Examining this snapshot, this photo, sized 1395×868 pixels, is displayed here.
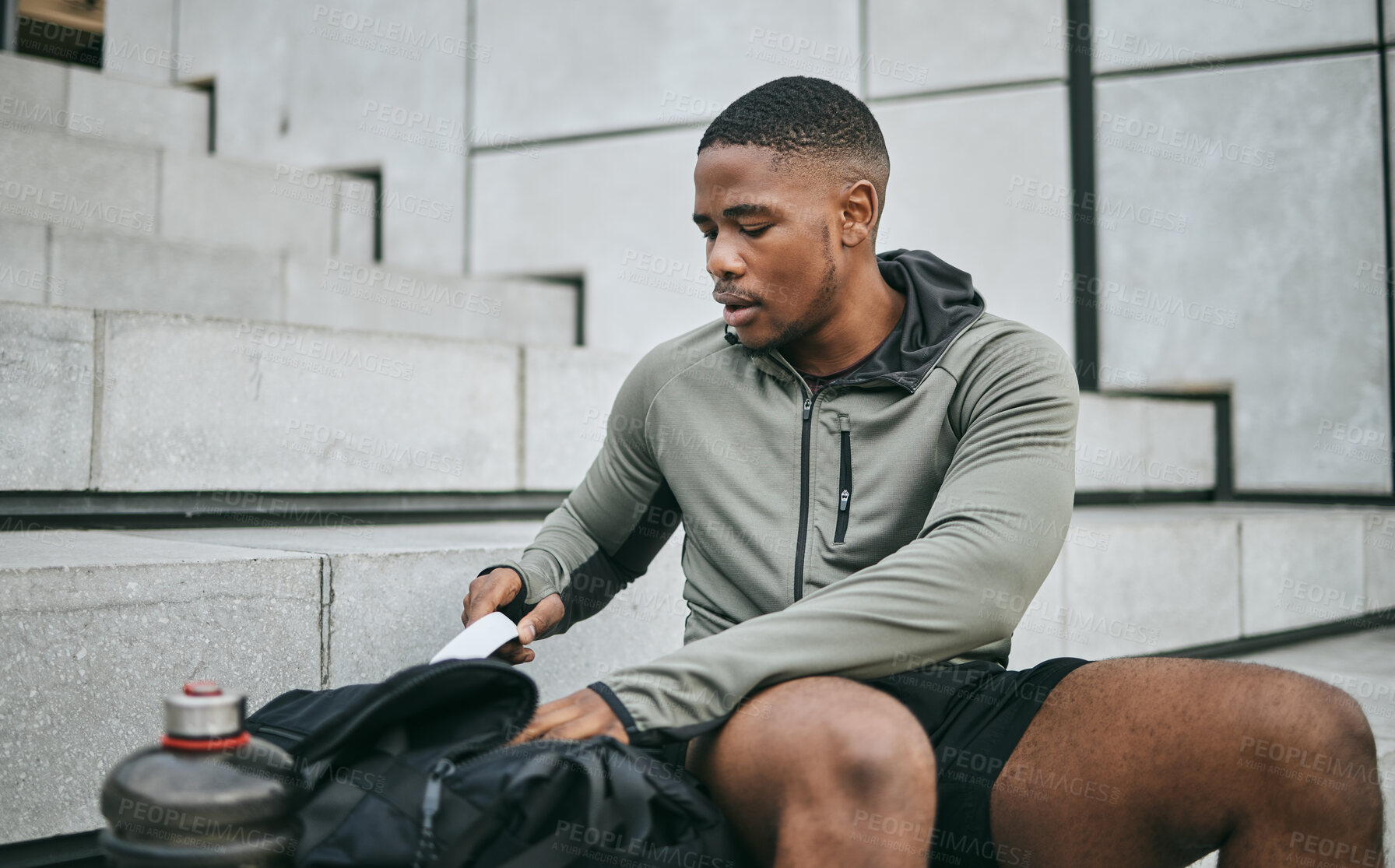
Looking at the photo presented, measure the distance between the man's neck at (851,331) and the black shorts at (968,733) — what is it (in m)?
0.48

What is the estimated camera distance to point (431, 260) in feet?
16.6

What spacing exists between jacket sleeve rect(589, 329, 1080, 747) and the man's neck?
233mm

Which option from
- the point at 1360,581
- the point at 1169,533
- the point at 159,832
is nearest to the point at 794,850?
the point at 159,832

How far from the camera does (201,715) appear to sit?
1017mm

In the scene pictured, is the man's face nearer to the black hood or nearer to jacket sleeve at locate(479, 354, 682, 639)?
the black hood

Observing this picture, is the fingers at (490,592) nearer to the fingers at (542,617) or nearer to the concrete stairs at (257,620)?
the fingers at (542,617)

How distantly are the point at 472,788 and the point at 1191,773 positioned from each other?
84 centimetres

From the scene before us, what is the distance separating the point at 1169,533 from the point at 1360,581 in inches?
42.7

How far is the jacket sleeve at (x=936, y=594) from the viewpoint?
1303 millimetres

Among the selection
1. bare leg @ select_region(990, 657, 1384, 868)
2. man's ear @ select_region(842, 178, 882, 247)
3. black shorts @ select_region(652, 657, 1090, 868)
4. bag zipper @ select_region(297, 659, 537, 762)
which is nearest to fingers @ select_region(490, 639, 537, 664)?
black shorts @ select_region(652, 657, 1090, 868)

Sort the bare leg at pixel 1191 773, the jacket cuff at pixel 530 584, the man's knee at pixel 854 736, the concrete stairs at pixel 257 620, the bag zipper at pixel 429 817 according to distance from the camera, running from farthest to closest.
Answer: the jacket cuff at pixel 530 584 < the concrete stairs at pixel 257 620 < the bare leg at pixel 1191 773 < the man's knee at pixel 854 736 < the bag zipper at pixel 429 817

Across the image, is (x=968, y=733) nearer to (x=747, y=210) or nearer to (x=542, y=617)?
(x=542, y=617)

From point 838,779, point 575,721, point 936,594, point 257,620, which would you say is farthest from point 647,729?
point 257,620

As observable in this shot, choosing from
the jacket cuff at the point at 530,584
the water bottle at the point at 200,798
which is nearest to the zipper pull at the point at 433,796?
the water bottle at the point at 200,798
